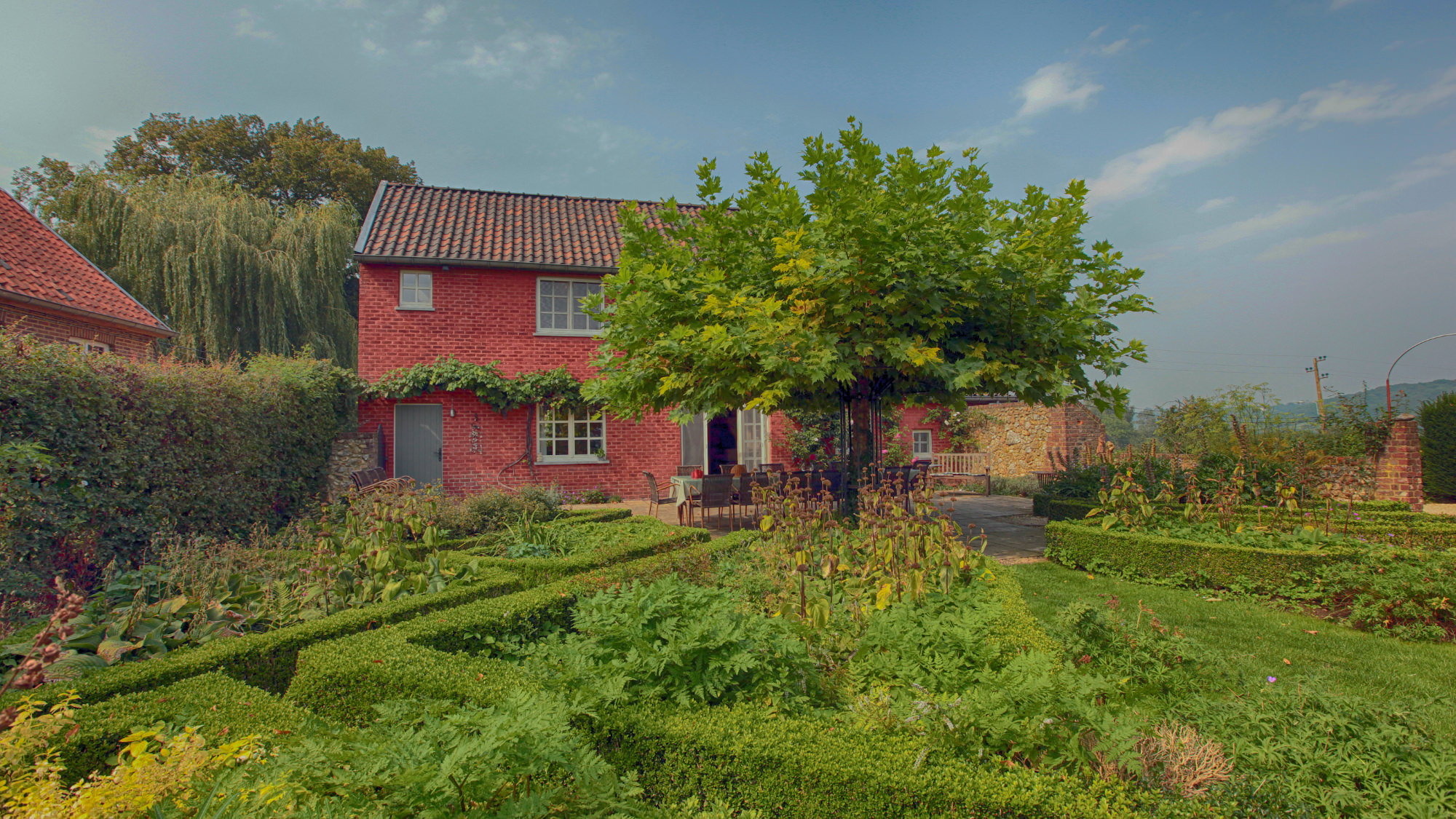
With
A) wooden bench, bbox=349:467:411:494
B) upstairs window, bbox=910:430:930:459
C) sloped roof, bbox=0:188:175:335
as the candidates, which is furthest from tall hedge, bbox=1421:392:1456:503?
sloped roof, bbox=0:188:175:335

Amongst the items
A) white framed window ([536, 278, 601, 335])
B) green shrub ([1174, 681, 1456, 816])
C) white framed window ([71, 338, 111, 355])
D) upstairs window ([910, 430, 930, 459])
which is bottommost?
green shrub ([1174, 681, 1456, 816])

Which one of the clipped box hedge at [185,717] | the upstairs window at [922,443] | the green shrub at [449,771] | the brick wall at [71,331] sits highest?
the brick wall at [71,331]

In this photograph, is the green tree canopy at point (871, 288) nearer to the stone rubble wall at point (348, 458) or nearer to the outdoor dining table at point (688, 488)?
the outdoor dining table at point (688, 488)

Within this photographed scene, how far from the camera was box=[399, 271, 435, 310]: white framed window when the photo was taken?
13367 mm

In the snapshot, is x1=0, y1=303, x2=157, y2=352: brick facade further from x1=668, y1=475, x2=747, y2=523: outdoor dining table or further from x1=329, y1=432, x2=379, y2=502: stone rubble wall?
x1=668, y1=475, x2=747, y2=523: outdoor dining table

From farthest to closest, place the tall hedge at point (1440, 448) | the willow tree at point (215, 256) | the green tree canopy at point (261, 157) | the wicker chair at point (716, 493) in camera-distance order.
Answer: the green tree canopy at point (261, 157) < the willow tree at point (215, 256) < the tall hedge at point (1440, 448) < the wicker chair at point (716, 493)

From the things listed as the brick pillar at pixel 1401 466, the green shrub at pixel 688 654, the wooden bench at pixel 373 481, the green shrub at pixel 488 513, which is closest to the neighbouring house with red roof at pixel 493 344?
the wooden bench at pixel 373 481

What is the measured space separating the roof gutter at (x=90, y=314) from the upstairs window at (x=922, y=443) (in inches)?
747

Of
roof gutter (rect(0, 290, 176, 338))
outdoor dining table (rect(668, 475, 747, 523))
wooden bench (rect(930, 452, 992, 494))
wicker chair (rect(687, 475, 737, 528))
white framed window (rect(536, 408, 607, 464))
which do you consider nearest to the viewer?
wicker chair (rect(687, 475, 737, 528))

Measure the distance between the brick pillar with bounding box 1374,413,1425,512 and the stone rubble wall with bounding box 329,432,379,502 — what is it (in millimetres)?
17243

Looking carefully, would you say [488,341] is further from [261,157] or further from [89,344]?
[261,157]

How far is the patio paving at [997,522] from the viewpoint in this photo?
8328 mm

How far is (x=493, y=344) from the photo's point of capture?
538 inches

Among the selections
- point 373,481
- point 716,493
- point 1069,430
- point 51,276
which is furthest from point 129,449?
point 1069,430
